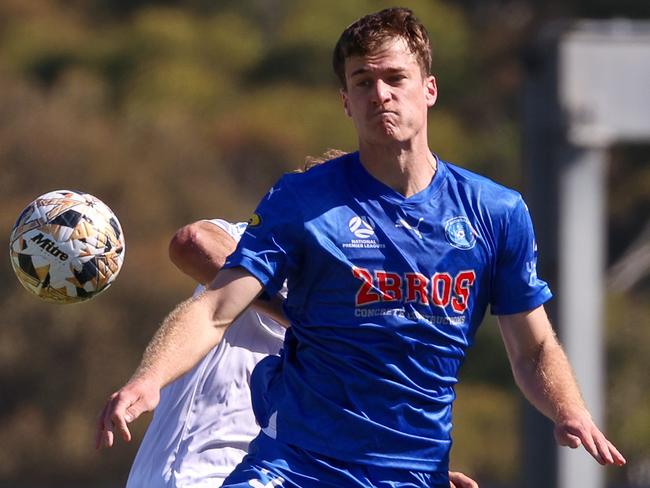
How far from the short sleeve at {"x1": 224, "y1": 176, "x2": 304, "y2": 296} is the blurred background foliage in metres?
13.2

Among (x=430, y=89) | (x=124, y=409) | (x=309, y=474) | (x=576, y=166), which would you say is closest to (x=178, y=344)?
(x=124, y=409)

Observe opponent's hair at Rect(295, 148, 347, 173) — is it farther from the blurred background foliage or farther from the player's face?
the blurred background foliage

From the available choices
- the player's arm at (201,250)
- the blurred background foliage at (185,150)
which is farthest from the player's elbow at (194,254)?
the blurred background foliage at (185,150)

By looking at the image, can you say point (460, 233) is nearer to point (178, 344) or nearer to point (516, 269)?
point (516, 269)

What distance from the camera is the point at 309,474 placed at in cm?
449

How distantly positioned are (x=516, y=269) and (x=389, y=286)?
0.45 meters

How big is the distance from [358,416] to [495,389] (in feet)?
70.5

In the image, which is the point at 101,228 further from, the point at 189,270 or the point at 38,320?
the point at 38,320

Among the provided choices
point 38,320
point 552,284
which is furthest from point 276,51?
point 552,284

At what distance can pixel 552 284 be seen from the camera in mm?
11836

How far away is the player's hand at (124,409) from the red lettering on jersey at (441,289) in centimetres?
92

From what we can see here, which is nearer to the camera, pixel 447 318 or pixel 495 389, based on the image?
A: pixel 447 318

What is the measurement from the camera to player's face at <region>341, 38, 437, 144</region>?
4.55 m

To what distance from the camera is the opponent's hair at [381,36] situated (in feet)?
15.0
